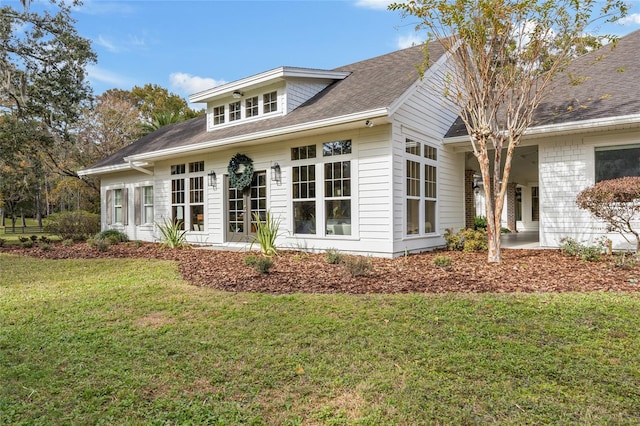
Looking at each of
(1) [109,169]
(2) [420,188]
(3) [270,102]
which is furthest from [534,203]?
(1) [109,169]

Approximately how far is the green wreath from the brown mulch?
8.34ft

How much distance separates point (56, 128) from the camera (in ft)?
45.5

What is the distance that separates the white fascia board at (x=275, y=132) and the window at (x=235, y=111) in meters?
1.62

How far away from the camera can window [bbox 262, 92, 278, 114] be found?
1078 centimetres

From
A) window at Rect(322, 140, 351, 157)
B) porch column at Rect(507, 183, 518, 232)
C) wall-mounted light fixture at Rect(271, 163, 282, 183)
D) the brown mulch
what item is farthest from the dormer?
porch column at Rect(507, 183, 518, 232)

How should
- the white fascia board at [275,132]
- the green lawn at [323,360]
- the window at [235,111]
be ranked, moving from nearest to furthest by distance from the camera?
the green lawn at [323,360], the white fascia board at [275,132], the window at [235,111]

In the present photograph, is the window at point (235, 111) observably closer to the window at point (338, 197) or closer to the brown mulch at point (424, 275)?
the window at point (338, 197)

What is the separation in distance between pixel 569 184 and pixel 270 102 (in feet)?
24.8

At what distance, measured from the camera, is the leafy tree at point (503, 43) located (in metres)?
7.03

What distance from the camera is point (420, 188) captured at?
29.9 feet

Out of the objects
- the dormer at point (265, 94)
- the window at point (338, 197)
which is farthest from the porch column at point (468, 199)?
the dormer at point (265, 94)

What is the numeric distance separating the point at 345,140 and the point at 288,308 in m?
5.13

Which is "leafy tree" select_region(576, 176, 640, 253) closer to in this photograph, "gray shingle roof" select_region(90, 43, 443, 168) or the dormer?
"gray shingle roof" select_region(90, 43, 443, 168)

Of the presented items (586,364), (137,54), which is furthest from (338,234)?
(137,54)
